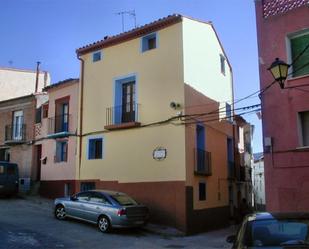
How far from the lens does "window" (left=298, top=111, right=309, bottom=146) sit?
14812mm

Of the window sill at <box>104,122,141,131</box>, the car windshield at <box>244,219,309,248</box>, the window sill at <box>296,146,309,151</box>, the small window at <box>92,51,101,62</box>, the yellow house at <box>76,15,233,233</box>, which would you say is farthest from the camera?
the small window at <box>92,51,101,62</box>

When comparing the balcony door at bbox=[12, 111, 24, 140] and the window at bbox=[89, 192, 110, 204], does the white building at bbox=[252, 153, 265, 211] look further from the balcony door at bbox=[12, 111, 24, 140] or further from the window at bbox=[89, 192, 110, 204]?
the window at bbox=[89, 192, 110, 204]

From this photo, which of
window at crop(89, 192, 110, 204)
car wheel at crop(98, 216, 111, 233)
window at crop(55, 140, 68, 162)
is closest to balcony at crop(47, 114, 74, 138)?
window at crop(55, 140, 68, 162)

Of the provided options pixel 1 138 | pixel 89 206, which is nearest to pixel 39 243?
pixel 89 206

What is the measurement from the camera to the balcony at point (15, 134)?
2794cm

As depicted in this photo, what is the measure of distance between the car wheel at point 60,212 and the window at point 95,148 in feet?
13.7

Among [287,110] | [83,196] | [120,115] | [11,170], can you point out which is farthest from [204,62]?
[11,170]

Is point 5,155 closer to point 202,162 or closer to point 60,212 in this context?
point 60,212

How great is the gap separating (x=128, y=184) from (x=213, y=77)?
7.42 metres

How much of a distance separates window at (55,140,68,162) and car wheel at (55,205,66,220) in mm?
6011

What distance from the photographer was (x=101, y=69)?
74.6 feet

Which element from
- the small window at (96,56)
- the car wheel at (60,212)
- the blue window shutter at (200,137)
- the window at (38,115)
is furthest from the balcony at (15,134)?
the blue window shutter at (200,137)

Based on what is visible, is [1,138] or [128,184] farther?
[1,138]

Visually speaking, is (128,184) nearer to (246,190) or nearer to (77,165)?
(77,165)
